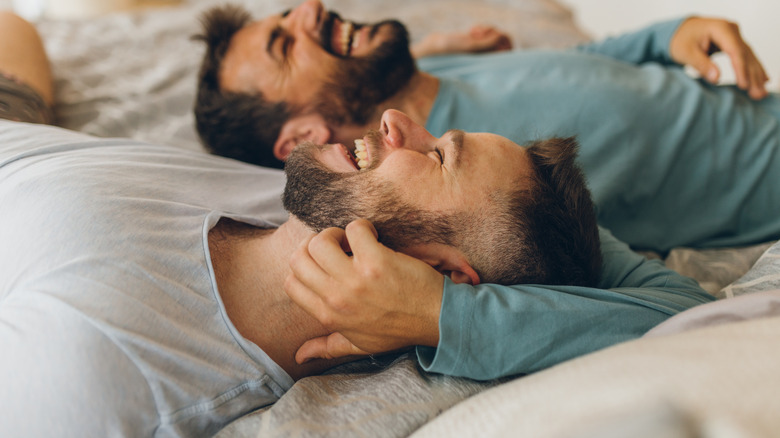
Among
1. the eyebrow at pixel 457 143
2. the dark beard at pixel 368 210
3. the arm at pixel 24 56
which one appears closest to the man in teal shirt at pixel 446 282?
the dark beard at pixel 368 210

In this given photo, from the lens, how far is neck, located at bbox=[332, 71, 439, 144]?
1610mm

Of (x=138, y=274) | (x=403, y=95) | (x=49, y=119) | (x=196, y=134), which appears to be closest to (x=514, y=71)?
(x=403, y=95)

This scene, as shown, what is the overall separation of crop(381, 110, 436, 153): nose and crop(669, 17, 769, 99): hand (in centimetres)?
102

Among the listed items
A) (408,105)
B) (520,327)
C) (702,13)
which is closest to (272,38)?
(408,105)

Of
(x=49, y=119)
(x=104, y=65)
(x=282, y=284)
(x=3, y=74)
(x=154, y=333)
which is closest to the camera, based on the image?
(x=154, y=333)

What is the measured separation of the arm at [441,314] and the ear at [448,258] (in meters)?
0.09

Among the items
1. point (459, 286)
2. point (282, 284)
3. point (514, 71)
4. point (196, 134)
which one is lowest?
point (196, 134)

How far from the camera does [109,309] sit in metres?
0.75

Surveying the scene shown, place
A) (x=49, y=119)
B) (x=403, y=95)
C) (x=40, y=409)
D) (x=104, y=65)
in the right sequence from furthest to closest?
(x=104, y=65)
(x=403, y=95)
(x=49, y=119)
(x=40, y=409)

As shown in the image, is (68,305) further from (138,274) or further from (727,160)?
(727,160)

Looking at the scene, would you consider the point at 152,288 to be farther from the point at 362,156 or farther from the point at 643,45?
the point at 643,45

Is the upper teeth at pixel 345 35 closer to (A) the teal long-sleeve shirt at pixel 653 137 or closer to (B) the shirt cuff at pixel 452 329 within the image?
(A) the teal long-sleeve shirt at pixel 653 137

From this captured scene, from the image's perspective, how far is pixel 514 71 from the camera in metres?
1.67

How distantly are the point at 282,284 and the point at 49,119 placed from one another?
1029mm
